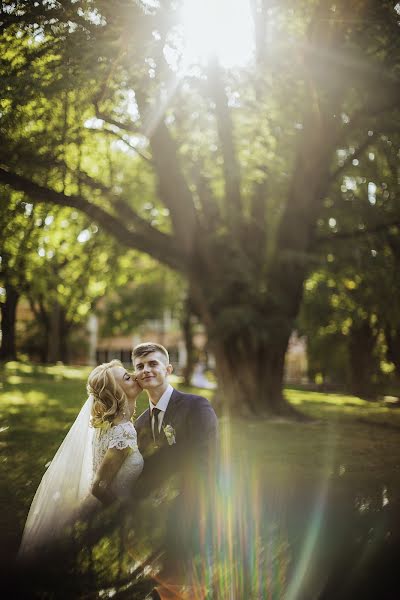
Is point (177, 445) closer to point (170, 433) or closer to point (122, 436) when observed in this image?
point (170, 433)

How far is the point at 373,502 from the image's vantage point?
628 centimetres

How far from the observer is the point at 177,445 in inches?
179

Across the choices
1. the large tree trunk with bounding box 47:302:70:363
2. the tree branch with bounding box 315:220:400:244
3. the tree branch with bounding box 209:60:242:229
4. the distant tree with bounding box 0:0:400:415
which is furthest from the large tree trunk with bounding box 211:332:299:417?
the large tree trunk with bounding box 47:302:70:363

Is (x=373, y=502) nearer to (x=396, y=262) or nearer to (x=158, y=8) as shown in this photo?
(x=158, y=8)

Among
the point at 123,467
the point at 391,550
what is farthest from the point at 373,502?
the point at 123,467

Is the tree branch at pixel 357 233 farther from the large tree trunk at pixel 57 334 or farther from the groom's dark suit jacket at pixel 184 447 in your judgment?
the large tree trunk at pixel 57 334

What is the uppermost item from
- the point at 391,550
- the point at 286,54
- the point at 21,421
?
the point at 286,54

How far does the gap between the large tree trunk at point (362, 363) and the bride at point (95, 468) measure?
16.8 meters

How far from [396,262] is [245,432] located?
18.8ft

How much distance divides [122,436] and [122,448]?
3.6 inches

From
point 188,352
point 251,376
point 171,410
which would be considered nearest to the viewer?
point 171,410

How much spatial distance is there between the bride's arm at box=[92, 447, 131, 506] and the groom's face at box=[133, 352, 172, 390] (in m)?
0.54

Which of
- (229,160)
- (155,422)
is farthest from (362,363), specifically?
(155,422)

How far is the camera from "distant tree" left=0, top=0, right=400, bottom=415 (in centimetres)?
749
